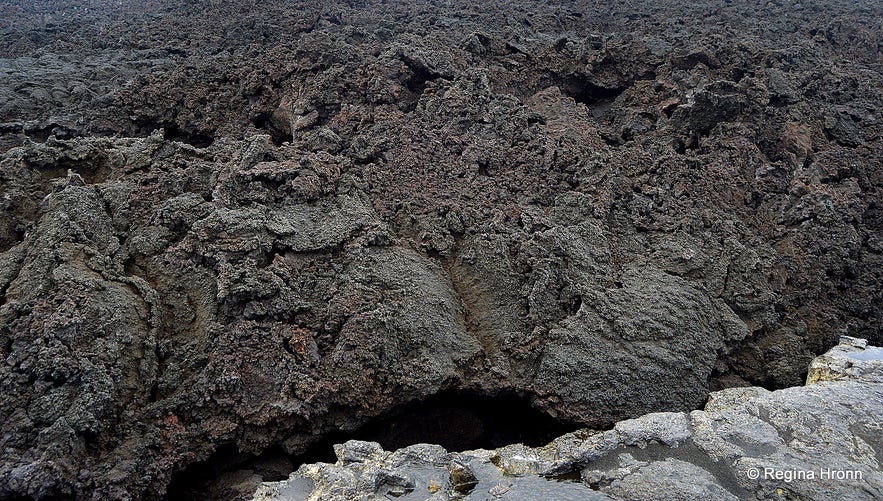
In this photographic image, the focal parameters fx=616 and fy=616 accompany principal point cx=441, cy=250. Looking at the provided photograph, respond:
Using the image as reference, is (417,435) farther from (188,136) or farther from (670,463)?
(188,136)

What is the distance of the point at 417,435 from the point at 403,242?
135 centimetres

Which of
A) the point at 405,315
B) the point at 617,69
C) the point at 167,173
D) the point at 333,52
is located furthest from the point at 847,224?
the point at 167,173

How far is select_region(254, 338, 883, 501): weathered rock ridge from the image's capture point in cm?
290

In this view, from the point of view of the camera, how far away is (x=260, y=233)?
412 cm


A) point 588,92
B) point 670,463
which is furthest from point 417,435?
point 588,92

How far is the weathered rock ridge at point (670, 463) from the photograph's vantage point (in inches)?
114

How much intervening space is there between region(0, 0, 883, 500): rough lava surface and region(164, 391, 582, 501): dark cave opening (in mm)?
112

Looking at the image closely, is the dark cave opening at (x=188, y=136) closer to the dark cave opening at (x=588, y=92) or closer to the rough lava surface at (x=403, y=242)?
the rough lava surface at (x=403, y=242)

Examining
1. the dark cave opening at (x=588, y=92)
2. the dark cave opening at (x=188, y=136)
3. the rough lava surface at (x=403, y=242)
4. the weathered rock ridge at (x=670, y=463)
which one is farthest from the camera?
the dark cave opening at (x=588, y=92)

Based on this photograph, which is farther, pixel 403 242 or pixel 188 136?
pixel 188 136

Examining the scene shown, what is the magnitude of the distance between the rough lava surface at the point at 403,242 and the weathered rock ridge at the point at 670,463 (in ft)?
1.71

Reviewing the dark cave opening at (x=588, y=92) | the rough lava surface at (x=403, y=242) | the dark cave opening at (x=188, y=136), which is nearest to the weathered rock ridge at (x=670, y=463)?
the rough lava surface at (x=403, y=242)

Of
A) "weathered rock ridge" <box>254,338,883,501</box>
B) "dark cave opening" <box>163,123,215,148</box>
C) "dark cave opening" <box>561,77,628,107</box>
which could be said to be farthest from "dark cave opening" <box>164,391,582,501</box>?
"dark cave opening" <box>561,77,628,107</box>

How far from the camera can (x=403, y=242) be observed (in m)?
4.47
